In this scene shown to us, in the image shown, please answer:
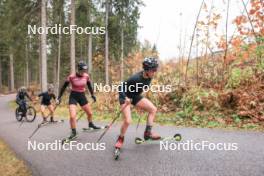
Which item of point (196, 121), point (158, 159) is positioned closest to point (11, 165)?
point (158, 159)

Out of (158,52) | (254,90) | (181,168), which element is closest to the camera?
(181,168)

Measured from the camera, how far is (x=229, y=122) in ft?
34.3

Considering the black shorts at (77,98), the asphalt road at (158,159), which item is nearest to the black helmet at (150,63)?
the asphalt road at (158,159)

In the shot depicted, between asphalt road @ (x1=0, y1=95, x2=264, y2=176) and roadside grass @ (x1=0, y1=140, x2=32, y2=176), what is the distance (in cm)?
18

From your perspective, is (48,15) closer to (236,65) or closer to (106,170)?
(236,65)

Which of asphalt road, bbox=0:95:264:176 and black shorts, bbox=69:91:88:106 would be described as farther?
black shorts, bbox=69:91:88:106

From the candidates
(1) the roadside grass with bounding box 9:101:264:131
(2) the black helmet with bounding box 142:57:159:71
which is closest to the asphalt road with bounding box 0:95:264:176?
(1) the roadside grass with bounding box 9:101:264:131

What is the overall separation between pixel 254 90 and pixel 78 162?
293 inches

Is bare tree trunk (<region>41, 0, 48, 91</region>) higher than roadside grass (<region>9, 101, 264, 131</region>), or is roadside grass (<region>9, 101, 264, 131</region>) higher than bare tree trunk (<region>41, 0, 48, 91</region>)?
bare tree trunk (<region>41, 0, 48, 91</region>)

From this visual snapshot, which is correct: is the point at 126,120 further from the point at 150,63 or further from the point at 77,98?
the point at 77,98

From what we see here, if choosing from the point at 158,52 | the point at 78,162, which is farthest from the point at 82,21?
the point at 78,162

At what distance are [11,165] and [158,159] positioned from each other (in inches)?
140

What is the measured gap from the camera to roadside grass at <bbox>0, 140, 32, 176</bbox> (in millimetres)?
6789

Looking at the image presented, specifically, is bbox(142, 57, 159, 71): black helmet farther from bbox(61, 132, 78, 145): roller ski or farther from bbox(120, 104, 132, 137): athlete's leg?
bbox(61, 132, 78, 145): roller ski
